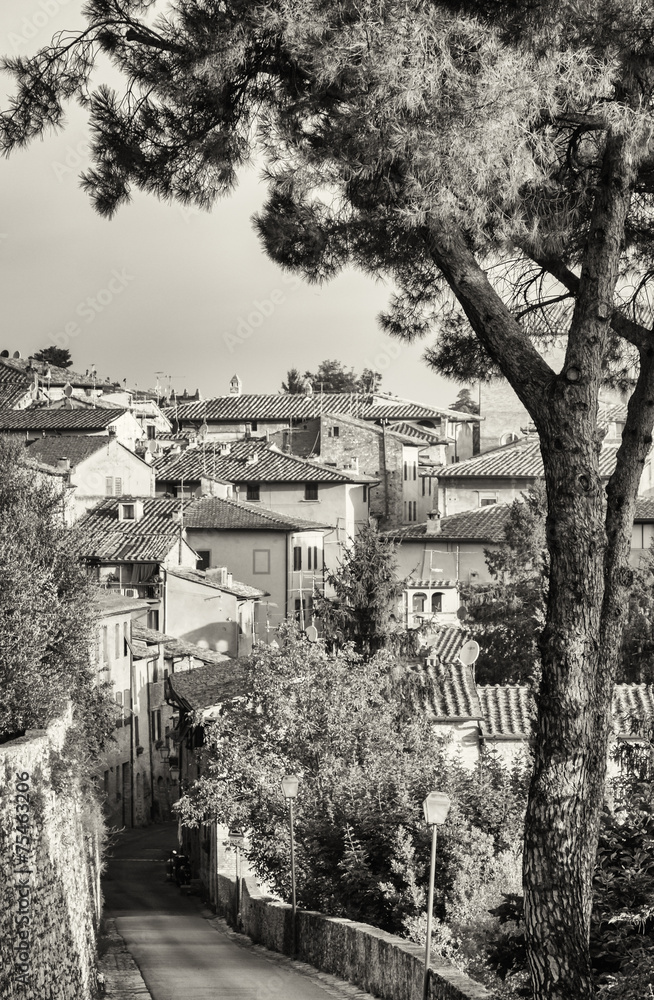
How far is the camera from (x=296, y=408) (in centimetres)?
7562

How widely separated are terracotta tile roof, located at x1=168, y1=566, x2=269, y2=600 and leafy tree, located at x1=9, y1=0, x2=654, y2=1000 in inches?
1570

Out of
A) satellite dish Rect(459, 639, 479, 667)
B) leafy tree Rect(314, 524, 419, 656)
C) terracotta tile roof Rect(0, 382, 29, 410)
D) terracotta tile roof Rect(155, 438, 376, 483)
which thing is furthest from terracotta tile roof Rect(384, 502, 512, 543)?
satellite dish Rect(459, 639, 479, 667)

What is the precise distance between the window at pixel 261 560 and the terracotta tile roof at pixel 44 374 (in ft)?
57.9

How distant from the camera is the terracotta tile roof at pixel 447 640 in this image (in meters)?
38.8

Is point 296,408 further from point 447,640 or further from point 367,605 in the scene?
point 367,605

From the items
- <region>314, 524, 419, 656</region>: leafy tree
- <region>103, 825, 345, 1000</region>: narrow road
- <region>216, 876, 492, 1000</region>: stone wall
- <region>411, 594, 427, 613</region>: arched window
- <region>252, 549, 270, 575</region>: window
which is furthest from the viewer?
<region>252, 549, 270, 575</region>: window

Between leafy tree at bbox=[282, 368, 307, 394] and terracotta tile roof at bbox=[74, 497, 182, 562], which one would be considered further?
leafy tree at bbox=[282, 368, 307, 394]

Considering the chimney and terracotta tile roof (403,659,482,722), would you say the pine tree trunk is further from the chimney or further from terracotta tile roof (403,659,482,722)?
the chimney

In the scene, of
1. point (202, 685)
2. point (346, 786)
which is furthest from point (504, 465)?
point (346, 786)

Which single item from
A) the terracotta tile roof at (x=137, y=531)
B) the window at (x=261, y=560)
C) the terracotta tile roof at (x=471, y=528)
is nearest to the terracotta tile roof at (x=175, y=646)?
the terracotta tile roof at (x=137, y=531)

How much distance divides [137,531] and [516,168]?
42.9 m

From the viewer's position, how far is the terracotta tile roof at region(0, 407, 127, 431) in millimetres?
57156

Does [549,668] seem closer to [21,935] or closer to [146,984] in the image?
[21,935]

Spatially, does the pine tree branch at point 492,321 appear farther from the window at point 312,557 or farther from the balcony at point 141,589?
the window at point 312,557
